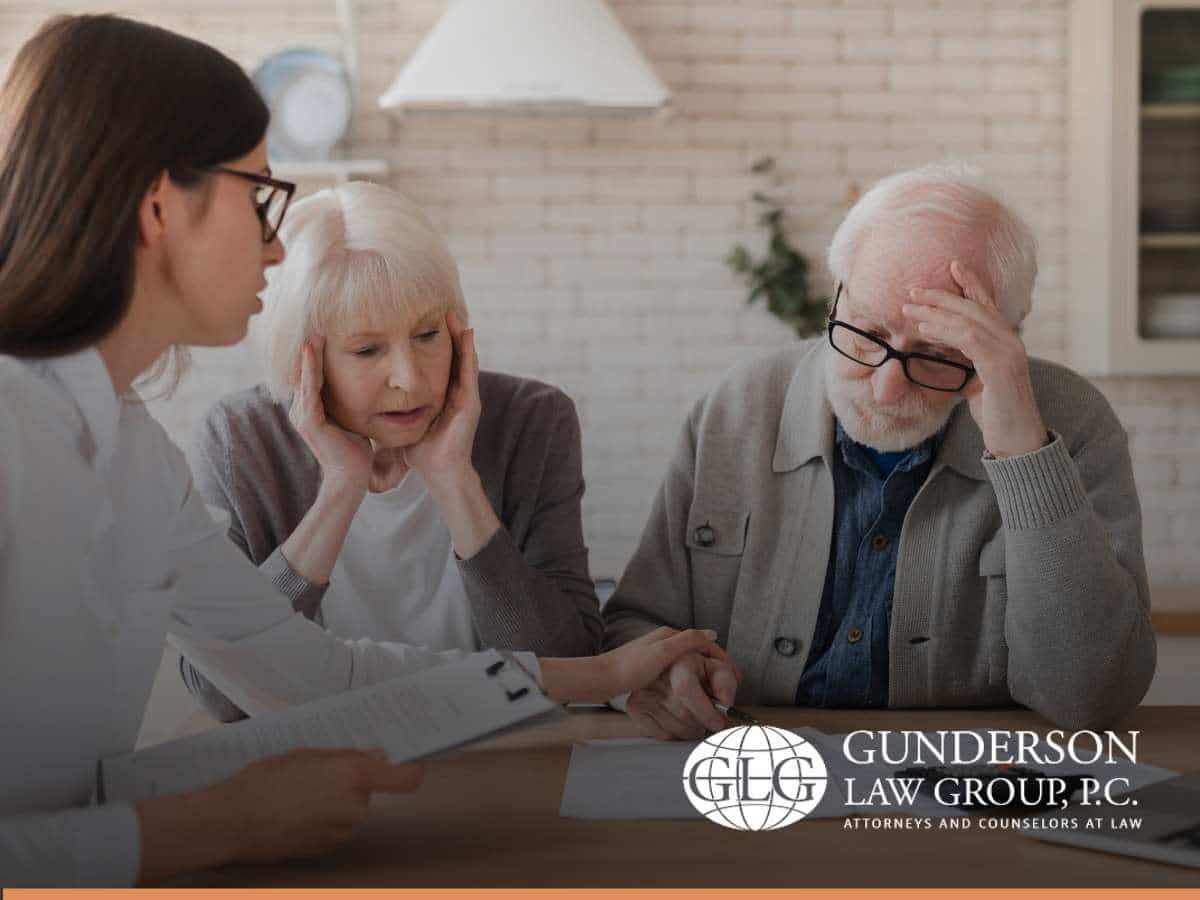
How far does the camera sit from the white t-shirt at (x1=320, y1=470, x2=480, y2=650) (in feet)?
6.54

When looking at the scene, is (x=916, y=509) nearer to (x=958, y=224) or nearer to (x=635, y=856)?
(x=958, y=224)

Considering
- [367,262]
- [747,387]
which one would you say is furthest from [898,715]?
[367,262]

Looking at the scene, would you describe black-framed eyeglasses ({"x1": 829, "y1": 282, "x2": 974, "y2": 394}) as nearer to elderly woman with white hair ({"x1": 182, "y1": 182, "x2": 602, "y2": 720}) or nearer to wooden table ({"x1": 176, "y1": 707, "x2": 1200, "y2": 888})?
elderly woman with white hair ({"x1": 182, "y1": 182, "x2": 602, "y2": 720})

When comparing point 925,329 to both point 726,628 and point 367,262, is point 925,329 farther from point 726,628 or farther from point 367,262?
point 367,262

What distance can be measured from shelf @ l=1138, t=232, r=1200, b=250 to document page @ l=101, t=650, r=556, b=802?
10.3 feet

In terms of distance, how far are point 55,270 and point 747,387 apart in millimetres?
1159

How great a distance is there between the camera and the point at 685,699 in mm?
1513

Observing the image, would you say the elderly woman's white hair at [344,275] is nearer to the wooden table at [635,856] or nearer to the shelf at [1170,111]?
the wooden table at [635,856]

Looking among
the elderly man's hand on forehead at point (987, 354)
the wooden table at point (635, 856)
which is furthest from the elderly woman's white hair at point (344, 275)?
the wooden table at point (635, 856)

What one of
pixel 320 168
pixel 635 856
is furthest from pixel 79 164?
pixel 320 168

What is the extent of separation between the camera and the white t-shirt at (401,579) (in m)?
1.99

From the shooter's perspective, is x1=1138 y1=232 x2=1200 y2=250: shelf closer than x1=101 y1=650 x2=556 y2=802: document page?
No

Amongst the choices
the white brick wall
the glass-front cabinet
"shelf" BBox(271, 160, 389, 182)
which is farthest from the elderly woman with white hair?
the glass-front cabinet

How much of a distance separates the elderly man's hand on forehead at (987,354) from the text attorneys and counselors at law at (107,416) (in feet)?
2.88
